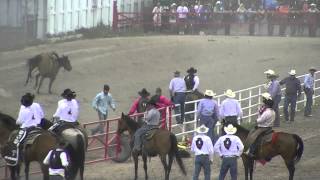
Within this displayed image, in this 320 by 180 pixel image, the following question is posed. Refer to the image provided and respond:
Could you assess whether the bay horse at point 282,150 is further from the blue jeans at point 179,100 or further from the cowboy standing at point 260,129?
the blue jeans at point 179,100

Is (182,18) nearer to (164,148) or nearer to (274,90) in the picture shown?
(274,90)

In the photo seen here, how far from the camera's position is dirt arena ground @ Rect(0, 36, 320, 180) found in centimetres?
2994

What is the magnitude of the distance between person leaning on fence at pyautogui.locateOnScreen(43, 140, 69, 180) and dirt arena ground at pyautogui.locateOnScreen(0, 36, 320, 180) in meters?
9.95

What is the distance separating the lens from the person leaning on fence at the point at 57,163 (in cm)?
1581

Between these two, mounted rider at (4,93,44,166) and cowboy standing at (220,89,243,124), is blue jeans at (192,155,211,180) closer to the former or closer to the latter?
mounted rider at (4,93,44,166)

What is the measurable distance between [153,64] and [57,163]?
20.7 metres

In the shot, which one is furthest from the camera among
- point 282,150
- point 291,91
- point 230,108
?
point 291,91

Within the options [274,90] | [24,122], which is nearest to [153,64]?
[274,90]

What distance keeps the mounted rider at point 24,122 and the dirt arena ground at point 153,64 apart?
881cm

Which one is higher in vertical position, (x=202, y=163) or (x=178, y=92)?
(x=178, y=92)

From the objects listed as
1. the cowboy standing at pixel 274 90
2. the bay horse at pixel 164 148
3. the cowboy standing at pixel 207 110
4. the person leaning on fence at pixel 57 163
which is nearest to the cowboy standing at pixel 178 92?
the cowboy standing at pixel 274 90

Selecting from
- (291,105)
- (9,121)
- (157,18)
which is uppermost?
(157,18)

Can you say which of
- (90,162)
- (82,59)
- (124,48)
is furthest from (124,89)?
(90,162)

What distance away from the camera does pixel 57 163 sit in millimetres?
15859
